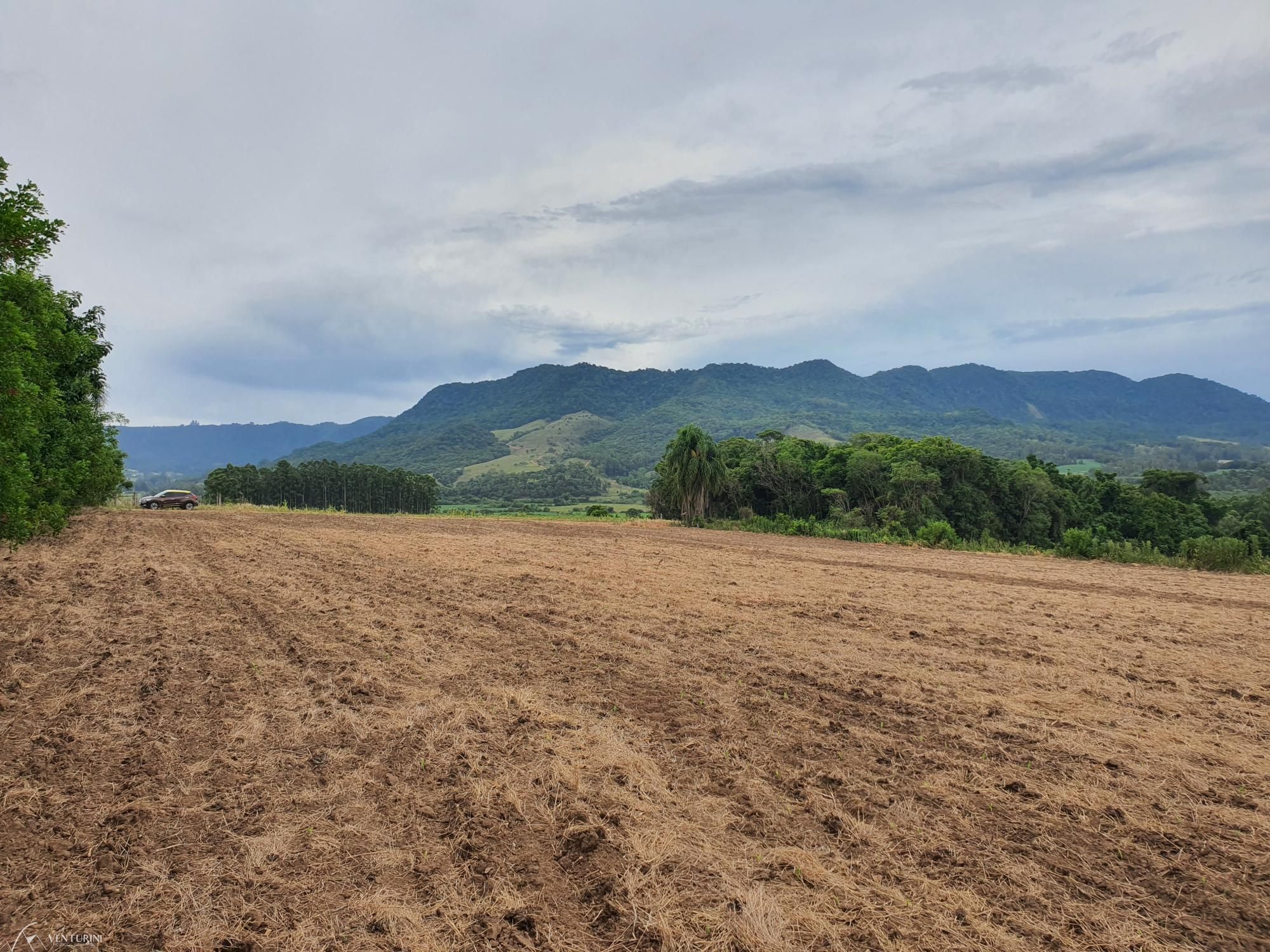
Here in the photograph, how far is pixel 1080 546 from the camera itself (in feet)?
66.9

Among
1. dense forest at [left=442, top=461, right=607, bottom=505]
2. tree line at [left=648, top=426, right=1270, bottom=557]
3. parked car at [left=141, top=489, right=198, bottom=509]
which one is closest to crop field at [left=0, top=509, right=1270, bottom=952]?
tree line at [left=648, top=426, right=1270, bottom=557]

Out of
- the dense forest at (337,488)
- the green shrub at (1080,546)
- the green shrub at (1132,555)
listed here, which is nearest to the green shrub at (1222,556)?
the green shrub at (1132,555)

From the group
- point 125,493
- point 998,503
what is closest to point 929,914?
point 998,503

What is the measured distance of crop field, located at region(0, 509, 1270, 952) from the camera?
10.2 ft

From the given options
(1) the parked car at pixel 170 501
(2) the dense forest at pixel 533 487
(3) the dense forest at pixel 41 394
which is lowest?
(2) the dense forest at pixel 533 487

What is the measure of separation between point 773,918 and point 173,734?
5228 millimetres

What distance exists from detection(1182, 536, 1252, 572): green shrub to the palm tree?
73.1 feet

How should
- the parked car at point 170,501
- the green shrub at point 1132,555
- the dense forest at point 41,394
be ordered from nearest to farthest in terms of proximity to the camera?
the dense forest at point 41,394 < the green shrub at point 1132,555 < the parked car at point 170,501

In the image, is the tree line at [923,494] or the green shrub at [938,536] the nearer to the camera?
the green shrub at [938,536]

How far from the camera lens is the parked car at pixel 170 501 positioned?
3912cm

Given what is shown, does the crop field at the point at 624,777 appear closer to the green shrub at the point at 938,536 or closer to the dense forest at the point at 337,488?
the green shrub at the point at 938,536

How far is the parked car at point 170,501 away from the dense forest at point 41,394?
10.7 m

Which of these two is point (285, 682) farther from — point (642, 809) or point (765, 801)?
point (765, 801)

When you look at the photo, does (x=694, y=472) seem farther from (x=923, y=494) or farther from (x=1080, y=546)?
(x=1080, y=546)
